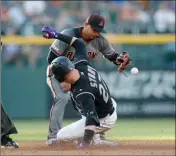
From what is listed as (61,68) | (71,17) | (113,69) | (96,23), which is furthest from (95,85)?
(71,17)

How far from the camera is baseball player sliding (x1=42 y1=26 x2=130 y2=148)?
8289 millimetres

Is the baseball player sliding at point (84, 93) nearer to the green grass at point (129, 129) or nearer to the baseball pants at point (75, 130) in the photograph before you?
the baseball pants at point (75, 130)

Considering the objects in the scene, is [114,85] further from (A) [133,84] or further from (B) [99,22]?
(B) [99,22]

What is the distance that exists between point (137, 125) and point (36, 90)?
3.08 metres

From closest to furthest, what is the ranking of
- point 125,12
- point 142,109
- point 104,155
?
point 104,155
point 142,109
point 125,12

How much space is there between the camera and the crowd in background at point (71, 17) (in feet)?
55.9

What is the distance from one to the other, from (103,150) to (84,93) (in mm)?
716

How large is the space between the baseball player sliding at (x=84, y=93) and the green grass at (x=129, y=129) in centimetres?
245

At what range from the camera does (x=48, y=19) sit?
1748 centimetres

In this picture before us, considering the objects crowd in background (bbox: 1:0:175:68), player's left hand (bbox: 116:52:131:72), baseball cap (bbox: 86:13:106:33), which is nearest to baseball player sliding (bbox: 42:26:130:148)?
baseball cap (bbox: 86:13:106:33)

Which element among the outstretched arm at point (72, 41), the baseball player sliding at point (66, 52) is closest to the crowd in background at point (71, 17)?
the baseball player sliding at point (66, 52)

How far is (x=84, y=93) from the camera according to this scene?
8.31 metres

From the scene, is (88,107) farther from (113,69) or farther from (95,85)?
(113,69)

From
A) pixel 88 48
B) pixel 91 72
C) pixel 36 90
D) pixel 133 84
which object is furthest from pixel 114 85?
pixel 91 72
